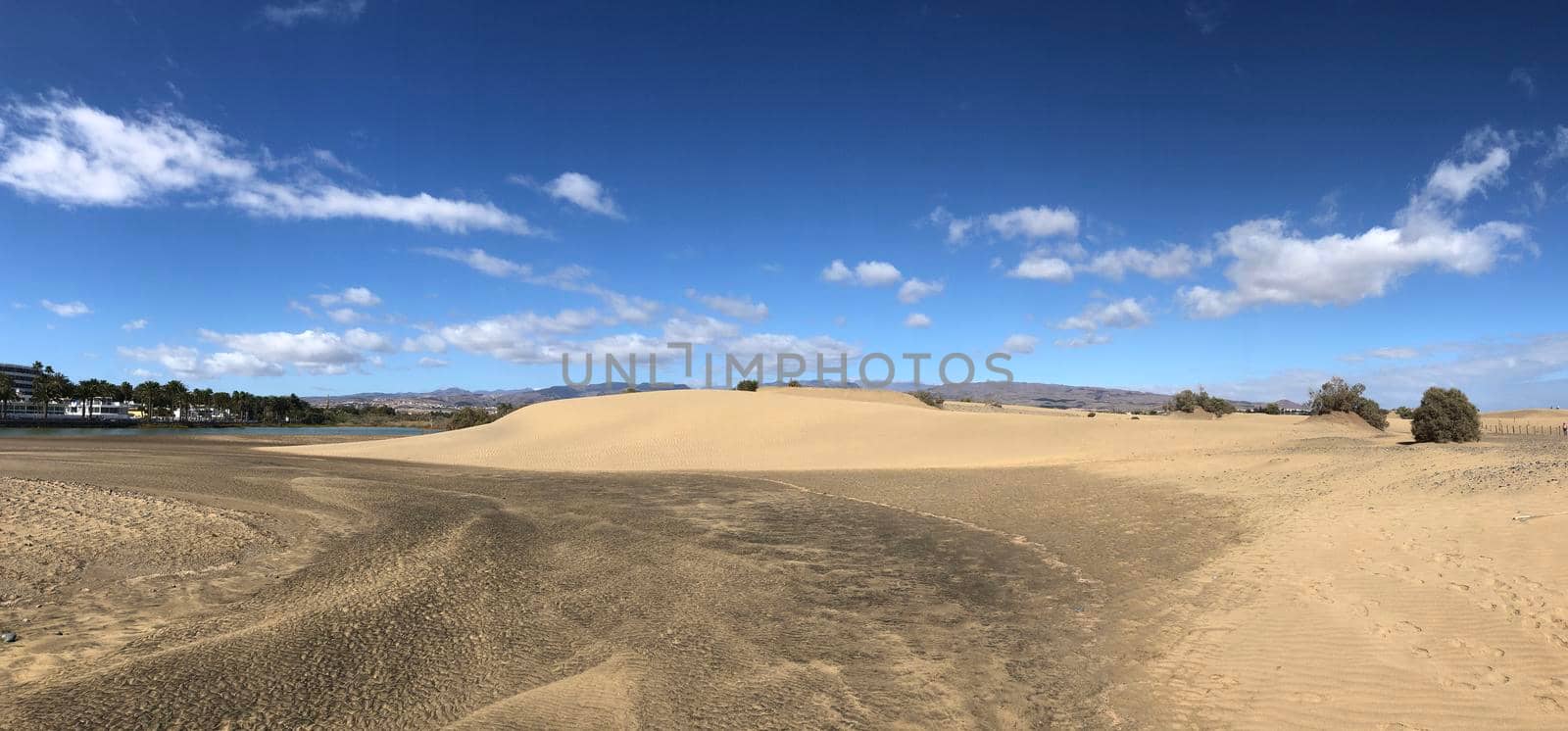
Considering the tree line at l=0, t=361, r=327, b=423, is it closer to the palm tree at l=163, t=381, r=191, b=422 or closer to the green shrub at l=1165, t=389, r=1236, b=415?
the palm tree at l=163, t=381, r=191, b=422

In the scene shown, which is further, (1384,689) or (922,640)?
(922,640)

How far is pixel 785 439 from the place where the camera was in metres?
35.8

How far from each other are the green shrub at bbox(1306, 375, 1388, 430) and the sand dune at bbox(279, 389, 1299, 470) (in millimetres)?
7219

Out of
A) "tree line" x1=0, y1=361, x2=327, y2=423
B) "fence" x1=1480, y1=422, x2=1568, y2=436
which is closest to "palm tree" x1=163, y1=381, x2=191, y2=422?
"tree line" x1=0, y1=361, x2=327, y2=423

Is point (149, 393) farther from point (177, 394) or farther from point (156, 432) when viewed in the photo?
point (156, 432)

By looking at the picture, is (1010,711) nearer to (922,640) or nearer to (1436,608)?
(922,640)

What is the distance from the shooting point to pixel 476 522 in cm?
1345

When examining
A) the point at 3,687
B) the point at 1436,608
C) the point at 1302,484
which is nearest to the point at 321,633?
the point at 3,687

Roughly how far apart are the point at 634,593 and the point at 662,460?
23596 millimetres

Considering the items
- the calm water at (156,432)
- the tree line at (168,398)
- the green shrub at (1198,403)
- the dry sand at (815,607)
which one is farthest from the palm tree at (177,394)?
the green shrub at (1198,403)

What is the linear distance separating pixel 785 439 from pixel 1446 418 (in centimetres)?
2544

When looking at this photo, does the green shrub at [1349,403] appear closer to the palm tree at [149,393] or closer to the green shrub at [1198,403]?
the green shrub at [1198,403]

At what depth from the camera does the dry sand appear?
194 inches

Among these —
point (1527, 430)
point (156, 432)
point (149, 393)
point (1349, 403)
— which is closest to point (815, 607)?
point (1349, 403)
